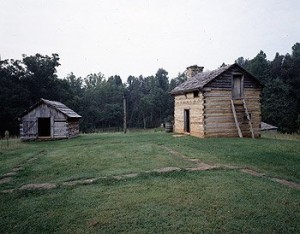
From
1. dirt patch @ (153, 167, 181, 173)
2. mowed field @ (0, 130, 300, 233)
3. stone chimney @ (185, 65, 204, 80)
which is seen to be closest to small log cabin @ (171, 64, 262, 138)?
stone chimney @ (185, 65, 204, 80)

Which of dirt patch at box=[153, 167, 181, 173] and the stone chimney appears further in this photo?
the stone chimney

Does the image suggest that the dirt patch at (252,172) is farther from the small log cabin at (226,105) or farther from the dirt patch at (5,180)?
the small log cabin at (226,105)

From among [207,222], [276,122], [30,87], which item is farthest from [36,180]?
[276,122]

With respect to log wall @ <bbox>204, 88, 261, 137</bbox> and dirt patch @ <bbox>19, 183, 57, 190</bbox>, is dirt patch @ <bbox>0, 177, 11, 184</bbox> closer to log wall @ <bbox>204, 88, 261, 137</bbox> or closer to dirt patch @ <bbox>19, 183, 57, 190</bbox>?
dirt patch @ <bbox>19, 183, 57, 190</bbox>

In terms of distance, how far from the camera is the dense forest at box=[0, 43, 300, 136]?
44094mm

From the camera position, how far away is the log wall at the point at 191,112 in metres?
22.3

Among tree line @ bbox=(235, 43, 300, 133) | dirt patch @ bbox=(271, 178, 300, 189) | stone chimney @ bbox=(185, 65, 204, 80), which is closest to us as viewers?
dirt patch @ bbox=(271, 178, 300, 189)

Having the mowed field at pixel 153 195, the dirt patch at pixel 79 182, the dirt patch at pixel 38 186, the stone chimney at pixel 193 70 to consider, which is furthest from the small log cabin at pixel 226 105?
the dirt patch at pixel 38 186

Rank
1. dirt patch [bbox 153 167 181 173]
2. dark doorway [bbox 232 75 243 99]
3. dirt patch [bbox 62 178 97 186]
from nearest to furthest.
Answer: dirt patch [bbox 62 178 97 186], dirt patch [bbox 153 167 181 173], dark doorway [bbox 232 75 243 99]

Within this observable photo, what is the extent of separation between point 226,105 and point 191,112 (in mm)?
3132

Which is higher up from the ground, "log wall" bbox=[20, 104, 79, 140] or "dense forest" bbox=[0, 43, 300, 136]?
"dense forest" bbox=[0, 43, 300, 136]

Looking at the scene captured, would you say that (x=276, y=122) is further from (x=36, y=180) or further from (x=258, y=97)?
(x=36, y=180)

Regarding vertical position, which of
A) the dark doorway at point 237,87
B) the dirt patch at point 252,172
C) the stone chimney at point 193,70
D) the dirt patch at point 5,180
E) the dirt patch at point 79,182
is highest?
the stone chimney at point 193,70

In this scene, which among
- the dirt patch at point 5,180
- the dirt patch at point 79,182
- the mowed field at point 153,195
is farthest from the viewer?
the dirt patch at point 5,180
